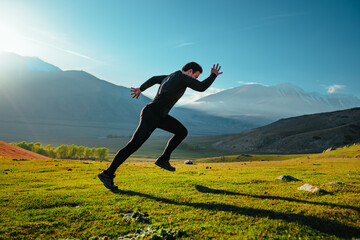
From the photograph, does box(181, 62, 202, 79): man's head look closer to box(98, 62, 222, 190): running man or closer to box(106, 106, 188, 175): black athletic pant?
box(98, 62, 222, 190): running man

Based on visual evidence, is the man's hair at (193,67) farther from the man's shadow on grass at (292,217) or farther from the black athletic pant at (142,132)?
the man's shadow on grass at (292,217)

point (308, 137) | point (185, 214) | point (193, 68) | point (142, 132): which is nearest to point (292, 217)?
point (185, 214)

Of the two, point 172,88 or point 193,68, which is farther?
point 193,68

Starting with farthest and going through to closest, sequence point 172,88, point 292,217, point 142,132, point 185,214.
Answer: point 172,88, point 142,132, point 185,214, point 292,217

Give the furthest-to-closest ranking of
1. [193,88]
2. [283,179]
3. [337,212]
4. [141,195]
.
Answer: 1. [283,179]
2. [193,88]
3. [141,195]
4. [337,212]

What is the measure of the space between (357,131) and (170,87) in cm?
15576

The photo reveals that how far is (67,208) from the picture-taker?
17.2ft

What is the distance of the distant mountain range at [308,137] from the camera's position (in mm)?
120562

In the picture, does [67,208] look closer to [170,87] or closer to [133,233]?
[133,233]

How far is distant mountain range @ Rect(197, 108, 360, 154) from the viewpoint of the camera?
12056cm

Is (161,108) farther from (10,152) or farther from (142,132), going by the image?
(10,152)

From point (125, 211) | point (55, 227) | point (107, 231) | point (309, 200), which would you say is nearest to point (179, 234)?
point (107, 231)

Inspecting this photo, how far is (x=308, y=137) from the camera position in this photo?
132375mm

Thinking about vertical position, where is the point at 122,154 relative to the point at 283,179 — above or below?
above
